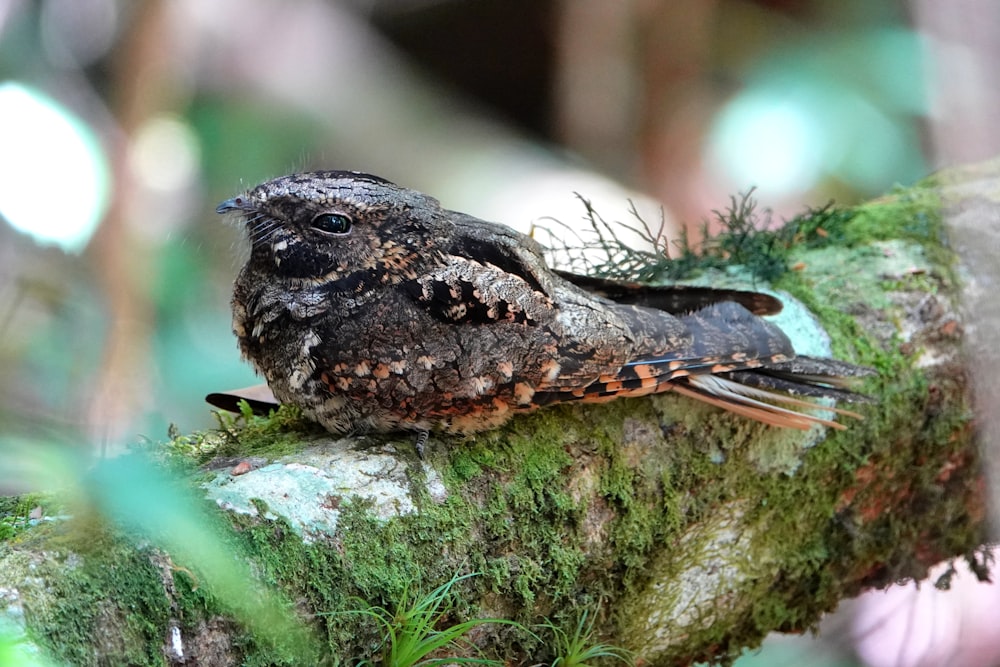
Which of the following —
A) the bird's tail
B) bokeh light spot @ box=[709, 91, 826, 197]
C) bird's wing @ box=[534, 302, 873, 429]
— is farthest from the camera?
bokeh light spot @ box=[709, 91, 826, 197]

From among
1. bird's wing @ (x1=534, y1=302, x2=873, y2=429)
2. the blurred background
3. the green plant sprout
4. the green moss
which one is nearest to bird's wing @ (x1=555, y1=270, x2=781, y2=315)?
bird's wing @ (x1=534, y1=302, x2=873, y2=429)

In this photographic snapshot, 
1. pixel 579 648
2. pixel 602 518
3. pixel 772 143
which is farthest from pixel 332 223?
pixel 772 143

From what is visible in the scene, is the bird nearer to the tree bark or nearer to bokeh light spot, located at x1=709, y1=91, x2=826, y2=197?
the tree bark

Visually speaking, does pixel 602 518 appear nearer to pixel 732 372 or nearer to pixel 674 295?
pixel 732 372

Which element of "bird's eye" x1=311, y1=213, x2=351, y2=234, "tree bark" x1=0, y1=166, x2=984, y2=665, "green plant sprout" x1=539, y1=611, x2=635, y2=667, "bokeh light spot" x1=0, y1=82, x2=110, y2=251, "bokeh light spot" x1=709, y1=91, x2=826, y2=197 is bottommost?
"green plant sprout" x1=539, y1=611, x2=635, y2=667

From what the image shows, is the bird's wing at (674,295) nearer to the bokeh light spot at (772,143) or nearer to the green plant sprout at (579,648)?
the green plant sprout at (579,648)

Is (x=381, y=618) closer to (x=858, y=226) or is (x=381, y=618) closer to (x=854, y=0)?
(x=858, y=226)

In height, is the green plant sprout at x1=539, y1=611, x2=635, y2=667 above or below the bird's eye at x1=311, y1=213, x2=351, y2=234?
below
